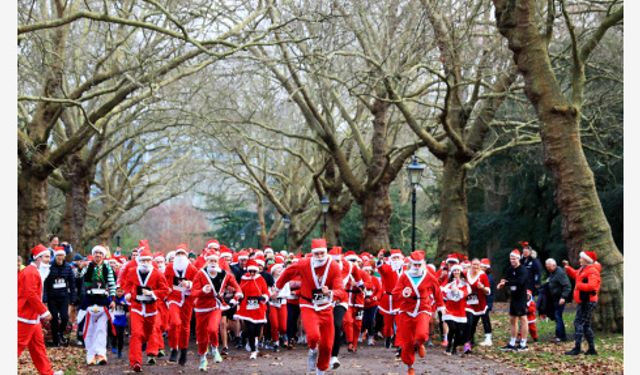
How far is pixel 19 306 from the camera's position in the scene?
12.3 m

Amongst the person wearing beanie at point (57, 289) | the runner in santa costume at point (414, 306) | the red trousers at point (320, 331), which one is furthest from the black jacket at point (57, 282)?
the runner in santa costume at point (414, 306)

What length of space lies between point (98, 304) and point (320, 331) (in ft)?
17.3

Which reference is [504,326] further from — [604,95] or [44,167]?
[44,167]

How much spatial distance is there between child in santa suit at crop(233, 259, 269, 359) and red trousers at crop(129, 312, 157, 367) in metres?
2.81

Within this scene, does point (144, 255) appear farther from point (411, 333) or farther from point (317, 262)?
point (411, 333)

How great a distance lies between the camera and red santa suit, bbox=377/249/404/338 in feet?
63.0

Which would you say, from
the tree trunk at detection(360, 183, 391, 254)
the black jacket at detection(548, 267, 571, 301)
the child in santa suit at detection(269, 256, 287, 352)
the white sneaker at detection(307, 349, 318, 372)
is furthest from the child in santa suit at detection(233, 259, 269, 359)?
the tree trunk at detection(360, 183, 391, 254)

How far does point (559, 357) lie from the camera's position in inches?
651

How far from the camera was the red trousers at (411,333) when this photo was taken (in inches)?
544

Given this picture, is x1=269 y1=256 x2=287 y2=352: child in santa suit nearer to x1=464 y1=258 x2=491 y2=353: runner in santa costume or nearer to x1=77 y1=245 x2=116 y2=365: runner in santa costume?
x1=77 y1=245 x2=116 y2=365: runner in santa costume

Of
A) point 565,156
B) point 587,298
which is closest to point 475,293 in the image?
point 587,298

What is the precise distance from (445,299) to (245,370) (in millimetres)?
4915

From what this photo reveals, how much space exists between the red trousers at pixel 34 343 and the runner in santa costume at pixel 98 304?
344 cm

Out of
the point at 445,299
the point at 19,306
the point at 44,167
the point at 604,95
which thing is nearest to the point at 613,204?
the point at 604,95
